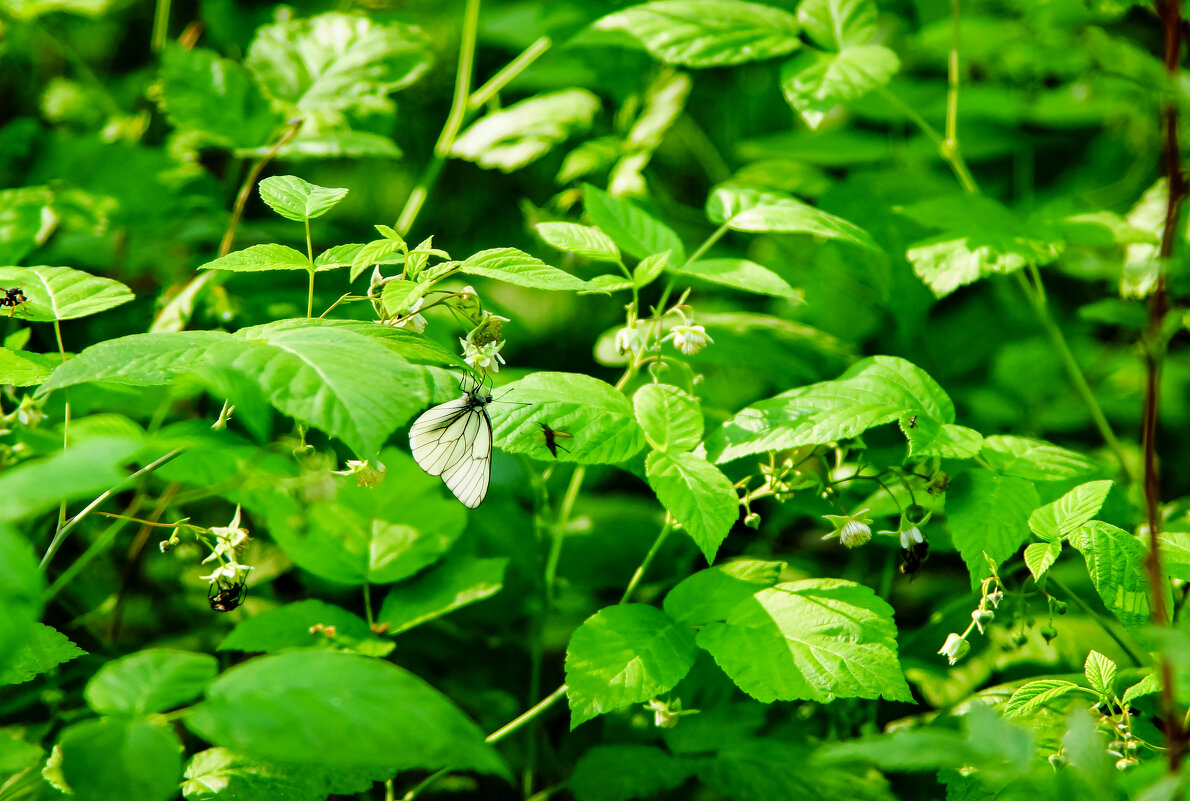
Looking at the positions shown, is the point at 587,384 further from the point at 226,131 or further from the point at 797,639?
the point at 226,131

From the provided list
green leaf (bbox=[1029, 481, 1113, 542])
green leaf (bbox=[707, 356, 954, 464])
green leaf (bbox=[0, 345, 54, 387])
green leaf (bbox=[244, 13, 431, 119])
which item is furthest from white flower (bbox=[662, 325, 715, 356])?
green leaf (bbox=[244, 13, 431, 119])

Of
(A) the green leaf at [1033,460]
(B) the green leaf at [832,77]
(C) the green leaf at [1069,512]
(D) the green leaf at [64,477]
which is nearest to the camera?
(D) the green leaf at [64,477]

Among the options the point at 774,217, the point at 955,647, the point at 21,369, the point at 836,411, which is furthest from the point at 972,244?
the point at 21,369

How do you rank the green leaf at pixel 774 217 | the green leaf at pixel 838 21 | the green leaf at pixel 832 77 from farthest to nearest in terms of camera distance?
the green leaf at pixel 838 21
the green leaf at pixel 832 77
the green leaf at pixel 774 217

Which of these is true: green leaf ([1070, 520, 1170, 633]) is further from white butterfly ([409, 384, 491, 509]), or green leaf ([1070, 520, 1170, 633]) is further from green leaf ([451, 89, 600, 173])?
green leaf ([451, 89, 600, 173])

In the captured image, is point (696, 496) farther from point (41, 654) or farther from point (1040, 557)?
point (41, 654)

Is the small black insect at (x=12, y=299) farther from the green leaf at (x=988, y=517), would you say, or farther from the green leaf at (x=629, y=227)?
the green leaf at (x=988, y=517)

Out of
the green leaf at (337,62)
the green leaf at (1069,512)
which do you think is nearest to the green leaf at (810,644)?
the green leaf at (1069,512)
